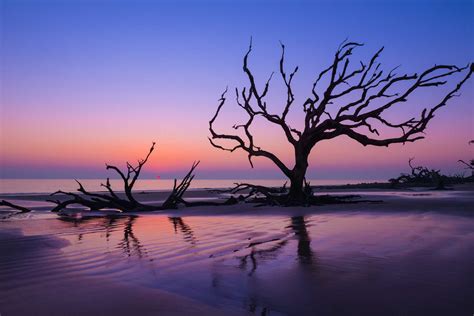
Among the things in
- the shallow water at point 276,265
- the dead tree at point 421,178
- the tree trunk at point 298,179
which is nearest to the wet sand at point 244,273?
the shallow water at point 276,265

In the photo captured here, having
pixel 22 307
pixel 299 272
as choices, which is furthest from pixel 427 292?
pixel 22 307

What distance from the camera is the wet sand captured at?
2625mm

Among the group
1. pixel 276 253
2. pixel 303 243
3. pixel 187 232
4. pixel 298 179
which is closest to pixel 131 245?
pixel 187 232

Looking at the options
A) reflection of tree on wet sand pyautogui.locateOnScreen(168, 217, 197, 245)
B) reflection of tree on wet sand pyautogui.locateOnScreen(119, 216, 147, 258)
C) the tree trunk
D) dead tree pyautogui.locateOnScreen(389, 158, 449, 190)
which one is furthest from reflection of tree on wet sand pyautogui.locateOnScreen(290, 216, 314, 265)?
dead tree pyautogui.locateOnScreen(389, 158, 449, 190)

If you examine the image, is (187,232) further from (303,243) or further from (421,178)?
(421,178)

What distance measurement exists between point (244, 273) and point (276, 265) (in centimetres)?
43

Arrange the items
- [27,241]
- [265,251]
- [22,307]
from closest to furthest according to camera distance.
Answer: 1. [22,307]
2. [265,251]
3. [27,241]

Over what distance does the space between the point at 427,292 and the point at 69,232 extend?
5.60m

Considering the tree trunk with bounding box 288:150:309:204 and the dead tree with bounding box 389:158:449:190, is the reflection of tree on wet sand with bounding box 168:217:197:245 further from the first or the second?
the dead tree with bounding box 389:158:449:190

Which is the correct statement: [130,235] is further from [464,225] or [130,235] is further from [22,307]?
[464,225]

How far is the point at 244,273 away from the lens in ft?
11.4

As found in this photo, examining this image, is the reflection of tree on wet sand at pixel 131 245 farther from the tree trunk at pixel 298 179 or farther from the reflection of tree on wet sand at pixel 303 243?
the tree trunk at pixel 298 179

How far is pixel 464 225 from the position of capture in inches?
254

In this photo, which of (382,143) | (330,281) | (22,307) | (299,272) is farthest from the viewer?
(382,143)
